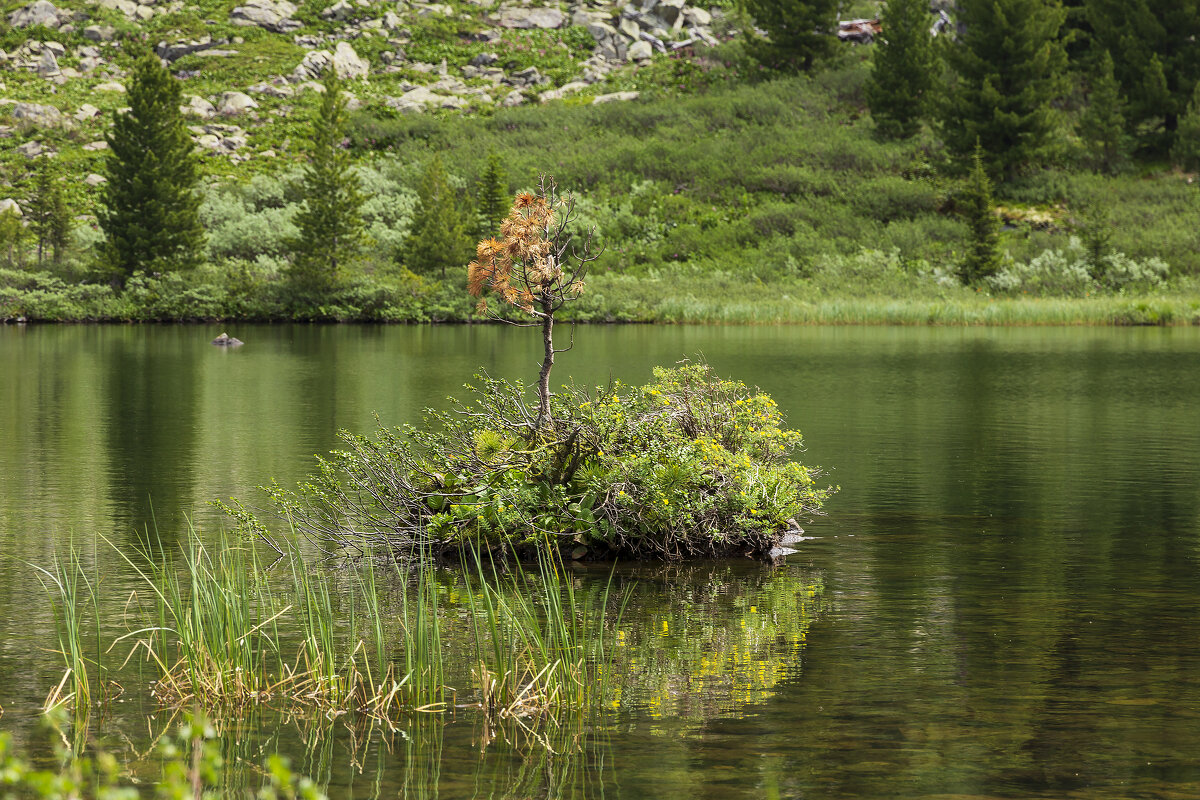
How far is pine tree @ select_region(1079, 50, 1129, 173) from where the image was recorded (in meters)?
78.2

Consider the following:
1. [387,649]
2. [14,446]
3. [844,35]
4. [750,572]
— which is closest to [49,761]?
[387,649]

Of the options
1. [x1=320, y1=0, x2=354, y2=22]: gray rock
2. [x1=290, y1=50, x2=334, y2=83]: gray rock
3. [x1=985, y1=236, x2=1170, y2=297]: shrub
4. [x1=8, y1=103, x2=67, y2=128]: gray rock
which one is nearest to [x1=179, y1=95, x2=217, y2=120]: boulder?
[x1=8, y1=103, x2=67, y2=128]: gray rock

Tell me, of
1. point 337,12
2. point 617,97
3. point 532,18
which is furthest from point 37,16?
point 617,97

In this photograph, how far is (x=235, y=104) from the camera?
101750 millimetres

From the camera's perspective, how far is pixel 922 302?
2517 inches

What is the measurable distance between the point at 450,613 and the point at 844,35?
99.7 metres

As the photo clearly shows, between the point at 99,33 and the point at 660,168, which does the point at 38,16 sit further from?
the point at 660,168

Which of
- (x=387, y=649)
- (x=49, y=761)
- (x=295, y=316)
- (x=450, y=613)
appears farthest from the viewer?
(x=295, y=316)

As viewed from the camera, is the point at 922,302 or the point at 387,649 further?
the point at 922,302

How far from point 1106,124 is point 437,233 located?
40.2m

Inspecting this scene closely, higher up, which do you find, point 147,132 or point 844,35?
point 844,35

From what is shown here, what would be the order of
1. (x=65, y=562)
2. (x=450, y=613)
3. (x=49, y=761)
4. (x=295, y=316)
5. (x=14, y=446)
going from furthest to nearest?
1. (x=295, y=316)
2. (x=14, y=446)
3. (x=65, y=562)
4. (x=450, y=613)
5. (x=49, y=761)

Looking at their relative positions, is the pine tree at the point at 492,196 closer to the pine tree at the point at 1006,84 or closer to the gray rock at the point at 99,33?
the pine tree at the point at 1006,84

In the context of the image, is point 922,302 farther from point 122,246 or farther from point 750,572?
point 750,572
